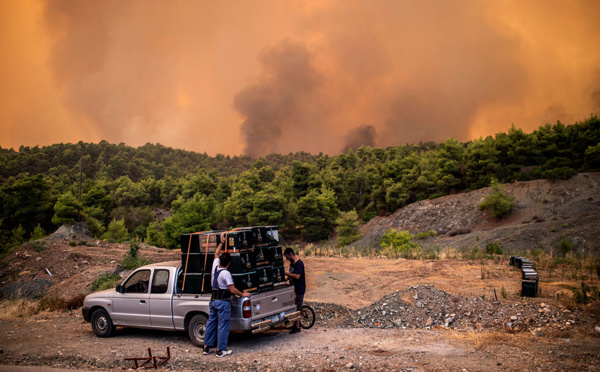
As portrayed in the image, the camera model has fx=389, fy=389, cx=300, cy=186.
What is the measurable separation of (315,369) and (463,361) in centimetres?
277

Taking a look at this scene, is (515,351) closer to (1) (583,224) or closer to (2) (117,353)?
(2) (117,353)

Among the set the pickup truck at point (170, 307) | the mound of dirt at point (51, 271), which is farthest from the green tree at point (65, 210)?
the pickup truck at point (170, 307)

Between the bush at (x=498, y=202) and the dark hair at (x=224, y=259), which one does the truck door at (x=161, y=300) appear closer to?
the dark hair at (x=224, y=259)

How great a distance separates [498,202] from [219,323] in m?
51.4

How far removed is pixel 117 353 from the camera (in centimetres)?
864

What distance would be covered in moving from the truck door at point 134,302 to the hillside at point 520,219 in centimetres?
3130

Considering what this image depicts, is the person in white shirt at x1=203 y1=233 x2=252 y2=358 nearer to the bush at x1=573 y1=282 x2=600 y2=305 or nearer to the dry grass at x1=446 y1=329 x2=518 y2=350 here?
the dry grass at x1=446 y1=329 x2=518 y2=350

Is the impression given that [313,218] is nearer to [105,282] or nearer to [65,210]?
[65,210]

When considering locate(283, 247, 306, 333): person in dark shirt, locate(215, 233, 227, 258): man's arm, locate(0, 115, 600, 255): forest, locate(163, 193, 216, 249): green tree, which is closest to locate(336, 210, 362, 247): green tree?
locate(0, 115, 600, 255): forest

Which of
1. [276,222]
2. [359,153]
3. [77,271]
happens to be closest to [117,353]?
[77,271]

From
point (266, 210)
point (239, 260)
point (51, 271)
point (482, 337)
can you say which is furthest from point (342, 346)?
point (266, 210)

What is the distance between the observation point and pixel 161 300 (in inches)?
375

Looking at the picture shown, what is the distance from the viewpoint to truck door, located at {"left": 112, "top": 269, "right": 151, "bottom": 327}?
32.1ft

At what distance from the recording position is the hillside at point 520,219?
3391cm
